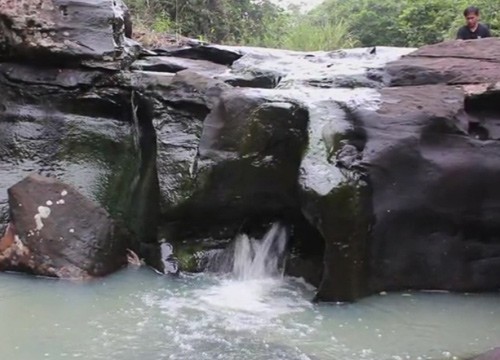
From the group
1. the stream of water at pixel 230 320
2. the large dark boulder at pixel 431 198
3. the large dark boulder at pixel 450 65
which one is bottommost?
the stream of water at pixel 230 320

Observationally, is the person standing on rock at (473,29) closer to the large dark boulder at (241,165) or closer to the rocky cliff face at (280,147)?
A: the rocky cliff face at (280,147)

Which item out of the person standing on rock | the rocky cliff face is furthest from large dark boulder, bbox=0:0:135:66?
the person standing on rock

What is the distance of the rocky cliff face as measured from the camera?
5.38m

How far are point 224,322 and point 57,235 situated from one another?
1964 millimetres

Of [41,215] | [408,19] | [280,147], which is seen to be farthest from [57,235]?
[408,19]

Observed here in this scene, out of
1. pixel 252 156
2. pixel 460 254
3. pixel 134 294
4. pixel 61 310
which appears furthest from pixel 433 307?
pixel 61 310

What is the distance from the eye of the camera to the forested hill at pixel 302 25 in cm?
1316

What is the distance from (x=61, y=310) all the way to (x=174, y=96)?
2.56 meters

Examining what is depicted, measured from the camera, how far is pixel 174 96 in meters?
6.56

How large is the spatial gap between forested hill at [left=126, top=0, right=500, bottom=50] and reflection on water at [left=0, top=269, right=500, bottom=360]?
484 cm

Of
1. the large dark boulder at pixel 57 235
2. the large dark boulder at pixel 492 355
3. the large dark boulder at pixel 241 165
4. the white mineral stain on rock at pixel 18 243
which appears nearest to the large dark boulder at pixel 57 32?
the large dark boulder at pixel 57 235

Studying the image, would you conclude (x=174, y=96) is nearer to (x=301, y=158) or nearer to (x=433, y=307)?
(x=301, y=158)

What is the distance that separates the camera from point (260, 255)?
5906 millimetres

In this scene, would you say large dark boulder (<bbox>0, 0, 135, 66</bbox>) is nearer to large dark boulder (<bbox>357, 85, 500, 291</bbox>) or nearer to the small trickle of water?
the small trickle of water
